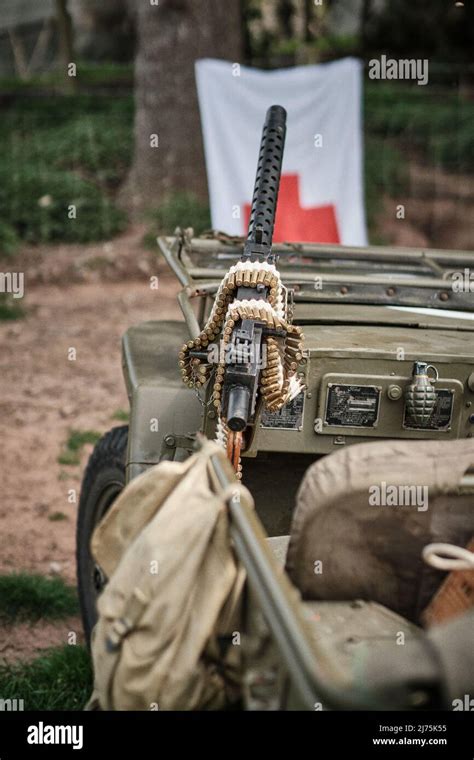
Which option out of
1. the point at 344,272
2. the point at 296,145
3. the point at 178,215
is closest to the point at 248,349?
the point at 344,272

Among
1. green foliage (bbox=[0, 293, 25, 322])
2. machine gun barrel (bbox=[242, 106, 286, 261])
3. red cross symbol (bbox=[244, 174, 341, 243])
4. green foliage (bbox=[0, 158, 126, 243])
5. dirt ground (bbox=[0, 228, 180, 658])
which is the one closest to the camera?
machine gun barrel (bbox=[242, 106, 286, 261])

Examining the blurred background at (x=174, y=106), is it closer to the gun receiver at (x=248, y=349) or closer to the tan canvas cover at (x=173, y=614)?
the gun receiver at (x=248, y=349)

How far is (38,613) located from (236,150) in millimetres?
4624

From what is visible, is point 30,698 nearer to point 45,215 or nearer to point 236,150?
point 236,150

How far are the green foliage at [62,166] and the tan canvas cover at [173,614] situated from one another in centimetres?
806

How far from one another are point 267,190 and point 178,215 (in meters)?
6.86

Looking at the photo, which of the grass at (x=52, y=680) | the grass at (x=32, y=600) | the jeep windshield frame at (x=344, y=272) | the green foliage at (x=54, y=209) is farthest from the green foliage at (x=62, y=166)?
the grass at (x=52, y=680)

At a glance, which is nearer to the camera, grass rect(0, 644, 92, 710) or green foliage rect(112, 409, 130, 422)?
grass rect(0, 644, 92, 710)

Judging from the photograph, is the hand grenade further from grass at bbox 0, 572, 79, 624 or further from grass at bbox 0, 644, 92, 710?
grass at bbox 0, 572, 79, 624

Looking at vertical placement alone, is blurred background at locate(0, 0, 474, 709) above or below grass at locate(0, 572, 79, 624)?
above

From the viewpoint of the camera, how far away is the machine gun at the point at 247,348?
8.84ft

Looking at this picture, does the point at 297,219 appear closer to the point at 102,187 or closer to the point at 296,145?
the point at 296,145

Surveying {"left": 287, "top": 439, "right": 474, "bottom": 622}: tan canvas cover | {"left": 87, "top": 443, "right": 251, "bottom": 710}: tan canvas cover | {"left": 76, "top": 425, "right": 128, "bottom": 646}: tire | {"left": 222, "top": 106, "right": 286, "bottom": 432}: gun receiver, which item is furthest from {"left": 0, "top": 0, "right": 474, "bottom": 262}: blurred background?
{"left": 87, "top": 443, "right": 251, "bottom": 710}: tan canvas cover

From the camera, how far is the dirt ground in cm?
475
